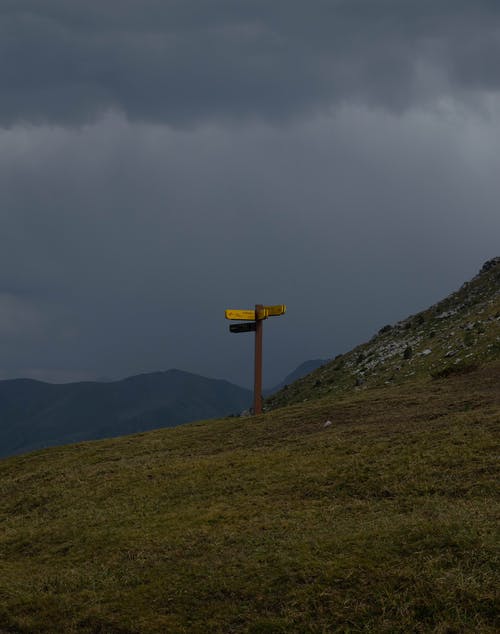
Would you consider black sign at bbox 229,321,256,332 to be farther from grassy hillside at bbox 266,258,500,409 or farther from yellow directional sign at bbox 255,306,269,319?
grassy hillside at bbox 266,258,500,409

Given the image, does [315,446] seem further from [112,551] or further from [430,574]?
[430,574]

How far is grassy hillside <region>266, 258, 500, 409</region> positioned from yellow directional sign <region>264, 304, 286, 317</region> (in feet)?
27.3

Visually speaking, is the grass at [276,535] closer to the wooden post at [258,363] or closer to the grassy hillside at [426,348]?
the wooden post at [258,363]

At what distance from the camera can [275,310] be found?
33.9 metres

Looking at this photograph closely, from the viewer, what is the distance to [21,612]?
12.3 m

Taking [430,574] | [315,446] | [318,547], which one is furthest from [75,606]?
[315,446]

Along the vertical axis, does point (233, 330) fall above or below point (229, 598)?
above

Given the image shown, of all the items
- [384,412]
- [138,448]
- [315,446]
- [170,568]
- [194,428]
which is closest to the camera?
[170,568]

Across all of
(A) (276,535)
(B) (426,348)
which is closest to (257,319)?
(B) (426,348)

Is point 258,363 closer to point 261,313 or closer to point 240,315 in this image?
point 261,313

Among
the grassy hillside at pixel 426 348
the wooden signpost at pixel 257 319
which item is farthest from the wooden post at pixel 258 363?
the grassy hillside at pixel 426 348

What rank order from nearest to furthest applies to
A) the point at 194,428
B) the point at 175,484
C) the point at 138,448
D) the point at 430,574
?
the point at 430,574
the point at 175,484
the point at 138,448
the point at 194,428

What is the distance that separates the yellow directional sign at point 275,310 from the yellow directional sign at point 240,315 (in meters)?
0.87

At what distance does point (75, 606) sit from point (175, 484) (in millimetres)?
7456
